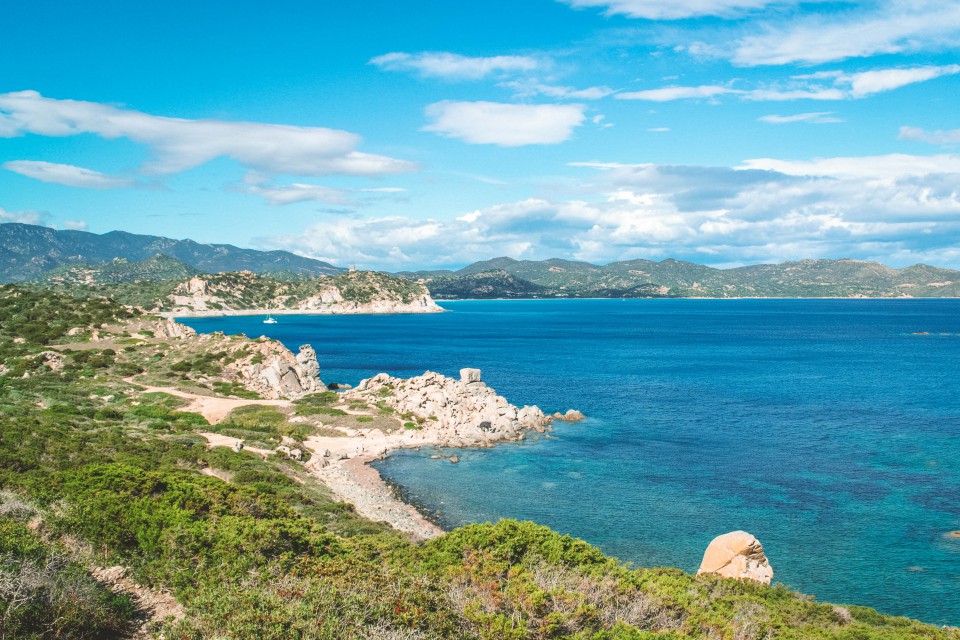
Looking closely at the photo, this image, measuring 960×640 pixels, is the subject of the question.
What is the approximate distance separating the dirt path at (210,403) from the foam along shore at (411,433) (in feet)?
26.1

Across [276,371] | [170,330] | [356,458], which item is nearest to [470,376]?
[356,458]

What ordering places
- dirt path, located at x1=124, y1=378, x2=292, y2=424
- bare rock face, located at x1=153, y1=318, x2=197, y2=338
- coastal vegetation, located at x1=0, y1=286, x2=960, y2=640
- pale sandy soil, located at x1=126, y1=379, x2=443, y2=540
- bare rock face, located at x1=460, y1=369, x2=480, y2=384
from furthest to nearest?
bare rock face, located at x1=153, y1=318, x2=197, y2=338
bare rock face, located at x1=460, y1=369, x2=480, y2=384
dirt path, located at x1=124, y1=378, x2=292, y2=424
pale sandy soil, located at x1=126, y1=379, x2=443, y2=540
coastal vegetation, located at x1=0, y1=286, x2=960, y2=640

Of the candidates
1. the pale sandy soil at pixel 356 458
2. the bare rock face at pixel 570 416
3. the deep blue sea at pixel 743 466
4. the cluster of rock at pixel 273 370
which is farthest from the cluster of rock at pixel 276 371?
the bare rock face at pixel 570 416

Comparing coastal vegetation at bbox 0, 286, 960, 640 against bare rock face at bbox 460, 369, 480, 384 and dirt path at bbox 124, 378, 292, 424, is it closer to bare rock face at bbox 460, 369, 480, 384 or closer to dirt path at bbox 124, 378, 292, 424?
dirt path at bbox 124, 378, 292, 424

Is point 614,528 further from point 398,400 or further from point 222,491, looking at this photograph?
point 398,400

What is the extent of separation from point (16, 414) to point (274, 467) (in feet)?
47.9

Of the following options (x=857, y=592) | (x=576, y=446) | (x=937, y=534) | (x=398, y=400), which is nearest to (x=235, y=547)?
(x=857, y=592)

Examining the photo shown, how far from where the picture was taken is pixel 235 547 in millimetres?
14656

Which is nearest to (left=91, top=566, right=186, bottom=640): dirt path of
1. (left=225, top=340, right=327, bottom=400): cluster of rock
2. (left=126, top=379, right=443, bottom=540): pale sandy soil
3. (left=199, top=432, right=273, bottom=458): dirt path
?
(left=126, top=379, right=443, bottom=540): pale sandy soil

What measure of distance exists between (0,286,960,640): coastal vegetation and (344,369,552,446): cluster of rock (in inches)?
888

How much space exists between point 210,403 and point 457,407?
21299 mm

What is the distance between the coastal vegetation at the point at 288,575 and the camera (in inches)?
422

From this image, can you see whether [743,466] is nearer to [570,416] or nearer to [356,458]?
[570,416]

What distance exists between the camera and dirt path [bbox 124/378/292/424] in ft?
158
